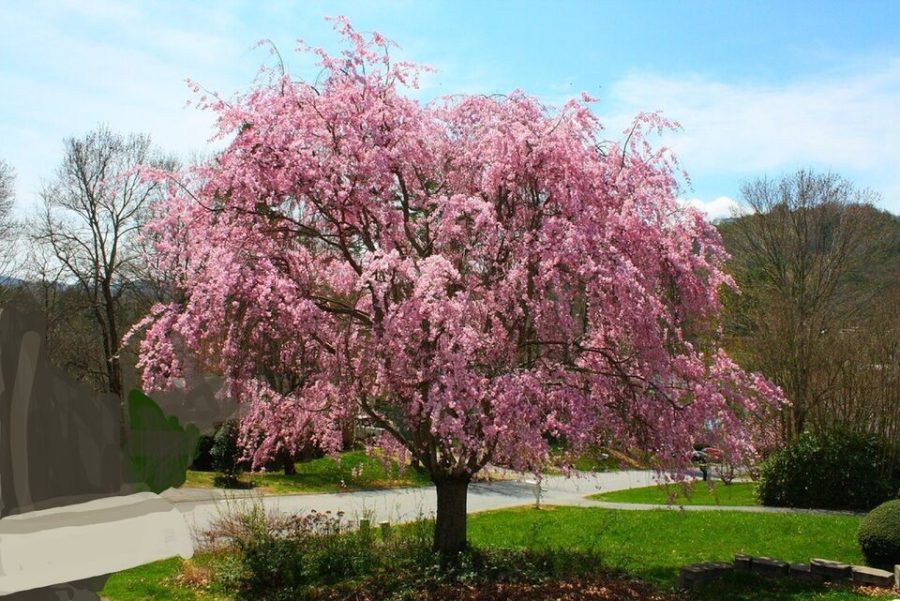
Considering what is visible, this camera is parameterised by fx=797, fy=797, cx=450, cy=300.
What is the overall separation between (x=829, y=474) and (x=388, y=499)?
885 centimetres

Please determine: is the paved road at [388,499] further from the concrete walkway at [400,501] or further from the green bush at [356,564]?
the green bush at [356,564]

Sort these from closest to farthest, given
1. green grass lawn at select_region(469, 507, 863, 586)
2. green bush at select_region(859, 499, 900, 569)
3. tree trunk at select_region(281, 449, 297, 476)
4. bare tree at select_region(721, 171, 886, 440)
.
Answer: green bush at select_region(859, 499, 900, 569)
green grass lawn at select_region(469, 507, 863, 586)
tree trunk at select_region(281, 449, 297, 476)
bare tree at select_region(721, 171, 886, 440)

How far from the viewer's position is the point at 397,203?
28.7ft

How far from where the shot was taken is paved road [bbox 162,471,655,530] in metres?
14.6

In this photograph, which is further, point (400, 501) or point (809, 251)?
point (809, 251)

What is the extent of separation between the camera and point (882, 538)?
30.6ft

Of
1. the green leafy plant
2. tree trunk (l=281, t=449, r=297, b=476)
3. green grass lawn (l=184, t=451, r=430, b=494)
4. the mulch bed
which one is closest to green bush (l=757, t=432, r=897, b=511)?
green grass lawn (l=184, t=451, r=430, b=494)

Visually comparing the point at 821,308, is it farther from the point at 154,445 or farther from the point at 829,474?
the point at 154,445

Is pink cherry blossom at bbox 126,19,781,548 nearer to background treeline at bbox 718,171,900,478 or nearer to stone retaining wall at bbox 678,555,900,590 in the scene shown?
stone retaining wall at bbox 678,555,900,590

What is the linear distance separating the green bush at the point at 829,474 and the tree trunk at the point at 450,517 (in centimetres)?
951

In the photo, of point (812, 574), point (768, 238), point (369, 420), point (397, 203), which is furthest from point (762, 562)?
point (768, 238)

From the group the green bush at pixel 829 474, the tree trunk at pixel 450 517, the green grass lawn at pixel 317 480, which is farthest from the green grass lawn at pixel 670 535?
the green grass lawn at pixel 317 480

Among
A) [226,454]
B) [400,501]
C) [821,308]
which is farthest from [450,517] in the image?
[821,308]

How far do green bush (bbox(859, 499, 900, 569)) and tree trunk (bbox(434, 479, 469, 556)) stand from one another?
4861 mm
